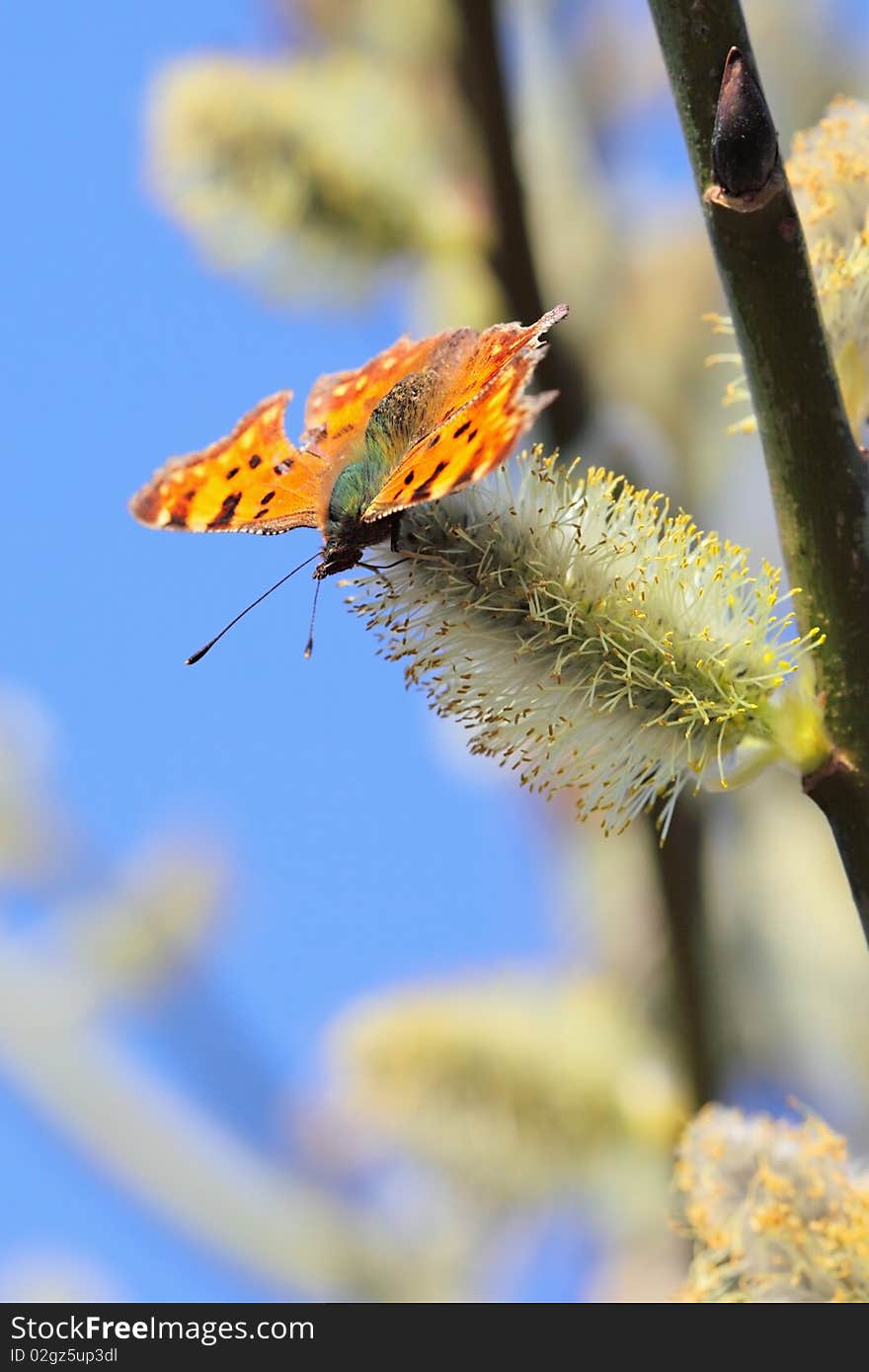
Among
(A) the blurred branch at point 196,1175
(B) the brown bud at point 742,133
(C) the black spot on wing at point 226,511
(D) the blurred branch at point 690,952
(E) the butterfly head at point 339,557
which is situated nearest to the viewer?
(B) the brown bud at point 742,133

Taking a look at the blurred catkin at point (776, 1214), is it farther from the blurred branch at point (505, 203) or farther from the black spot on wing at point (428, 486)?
the blurred branch at point (505, 203)

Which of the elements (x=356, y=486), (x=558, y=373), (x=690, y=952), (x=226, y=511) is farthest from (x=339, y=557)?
(x=690, y=952)

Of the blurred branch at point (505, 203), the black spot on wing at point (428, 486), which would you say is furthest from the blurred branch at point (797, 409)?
the blurred branch at point (505, 203)

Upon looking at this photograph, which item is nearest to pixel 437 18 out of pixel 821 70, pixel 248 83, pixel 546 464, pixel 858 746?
pixel 248 83

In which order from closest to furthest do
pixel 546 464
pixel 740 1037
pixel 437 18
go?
pixel 546 464
pixel 437 18
pixel 740 1037
